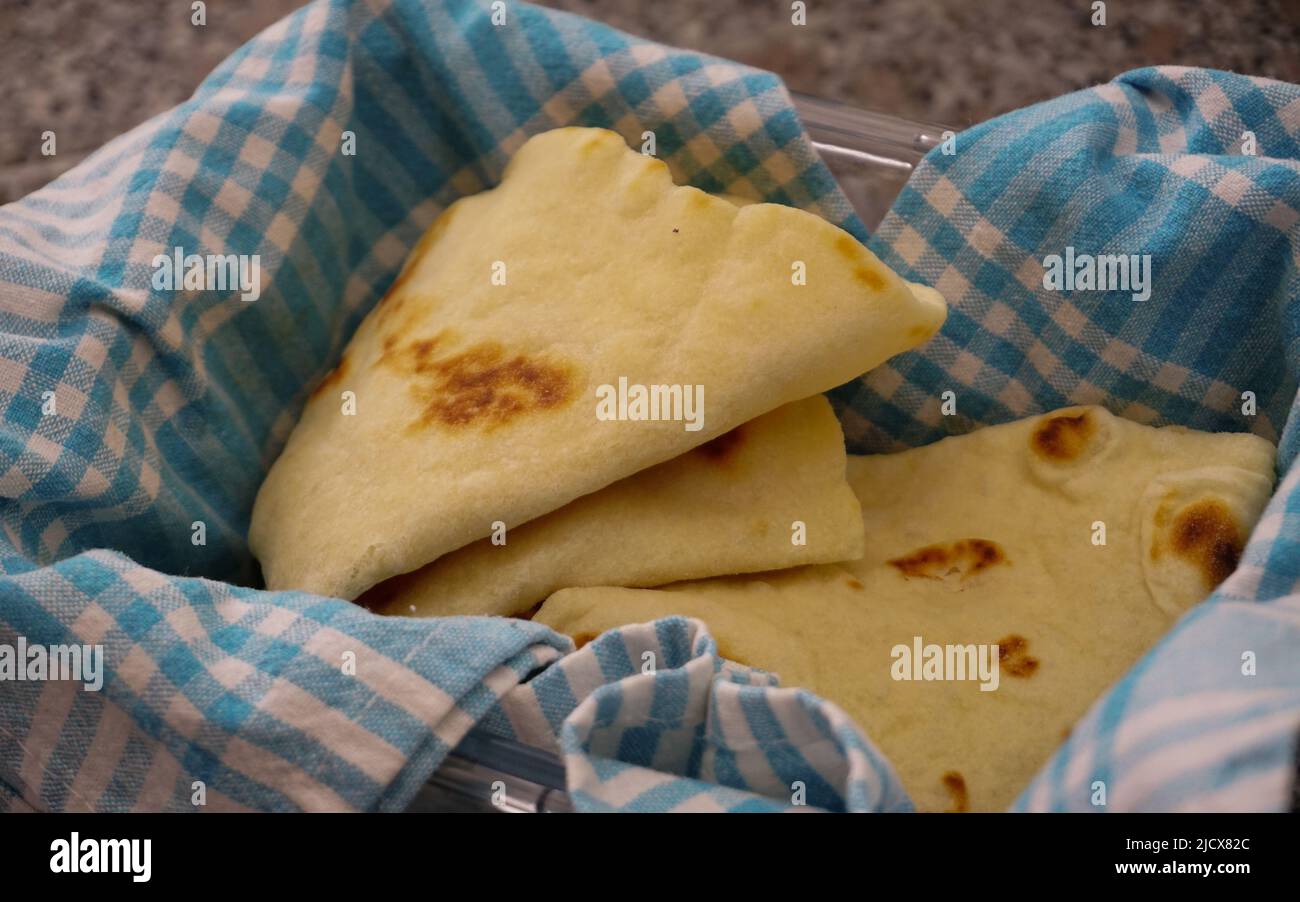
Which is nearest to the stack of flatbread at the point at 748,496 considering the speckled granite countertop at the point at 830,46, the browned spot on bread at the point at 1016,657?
the browned spot on bread at the point at 1016,657

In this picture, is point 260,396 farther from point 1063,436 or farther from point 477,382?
point 1063,436

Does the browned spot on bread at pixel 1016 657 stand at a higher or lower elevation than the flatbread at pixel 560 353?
lower

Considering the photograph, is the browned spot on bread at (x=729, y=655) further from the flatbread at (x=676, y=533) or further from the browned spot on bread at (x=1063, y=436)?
the browned spot on bread at (x=1063, y=436)

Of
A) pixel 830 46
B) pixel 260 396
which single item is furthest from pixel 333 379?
pixel 830 46

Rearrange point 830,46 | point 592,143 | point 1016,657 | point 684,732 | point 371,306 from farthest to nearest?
1. point 830,46
2. point 371,306
3. point 592,143
4. point 1016,657
5. point 684,732

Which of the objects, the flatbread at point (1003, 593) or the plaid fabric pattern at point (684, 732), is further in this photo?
A: the flatbread at point (1003, 593)

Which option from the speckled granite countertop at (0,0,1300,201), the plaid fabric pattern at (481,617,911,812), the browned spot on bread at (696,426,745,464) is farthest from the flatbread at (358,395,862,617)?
the speckled granite countertop at (0,0,1300,201)
